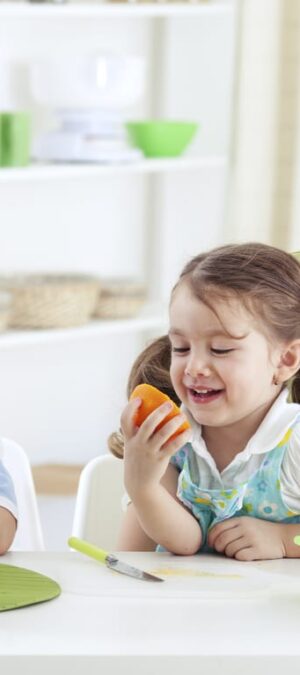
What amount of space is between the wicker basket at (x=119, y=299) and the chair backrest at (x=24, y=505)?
1.78 m

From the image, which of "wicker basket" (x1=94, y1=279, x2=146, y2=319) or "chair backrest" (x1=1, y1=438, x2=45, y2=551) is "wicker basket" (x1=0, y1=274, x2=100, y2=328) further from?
"chair backrest" (x1=1, y1=438, x2=45, y2=551)

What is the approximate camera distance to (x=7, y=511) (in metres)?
1.54

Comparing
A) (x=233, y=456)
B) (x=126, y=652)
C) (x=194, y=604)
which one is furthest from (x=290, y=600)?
(x=233, y=456)

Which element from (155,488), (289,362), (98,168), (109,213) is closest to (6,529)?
(155,488)

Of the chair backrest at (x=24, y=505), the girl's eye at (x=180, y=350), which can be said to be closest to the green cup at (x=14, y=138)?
the chair backrest at (x=24, y=505)

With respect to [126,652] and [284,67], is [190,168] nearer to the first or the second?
[284,67]

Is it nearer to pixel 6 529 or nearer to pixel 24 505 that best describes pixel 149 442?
pixel 6 529

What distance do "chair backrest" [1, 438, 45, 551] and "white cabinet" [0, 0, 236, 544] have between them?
1.74 meters

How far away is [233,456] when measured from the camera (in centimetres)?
160

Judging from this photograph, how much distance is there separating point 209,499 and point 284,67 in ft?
7.69

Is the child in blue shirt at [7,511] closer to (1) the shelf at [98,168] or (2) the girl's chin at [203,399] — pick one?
(2) the girl's chin at [203,399]

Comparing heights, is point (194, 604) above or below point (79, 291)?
above

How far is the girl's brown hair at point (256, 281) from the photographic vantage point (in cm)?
154

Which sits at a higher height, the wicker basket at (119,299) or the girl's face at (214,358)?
the girl's face at (214,358)
